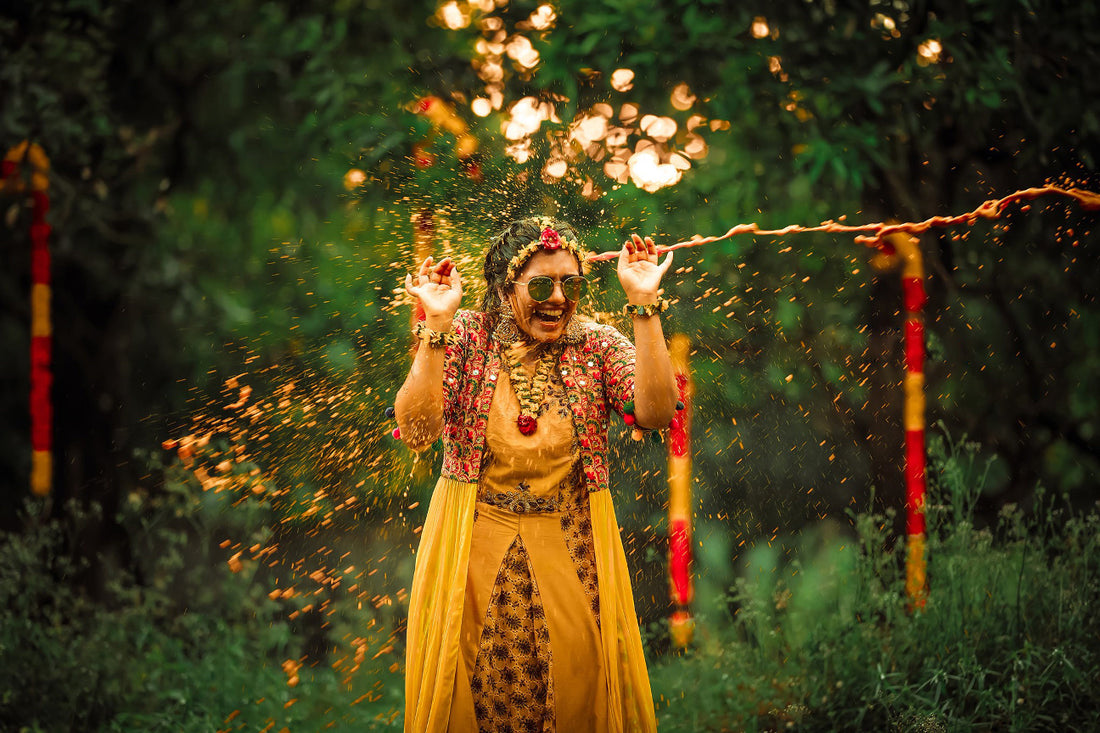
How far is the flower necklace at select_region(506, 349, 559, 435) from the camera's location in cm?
270

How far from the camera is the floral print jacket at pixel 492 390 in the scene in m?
2.72

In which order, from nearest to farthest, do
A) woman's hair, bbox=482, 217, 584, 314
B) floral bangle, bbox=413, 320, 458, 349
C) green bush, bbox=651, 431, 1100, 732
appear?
floral bangle, bbox=413, 320, 458, 349
woman's hair, bbox=482, 217, 584, 314
green bush, bbox=651, 431, 1100, 732

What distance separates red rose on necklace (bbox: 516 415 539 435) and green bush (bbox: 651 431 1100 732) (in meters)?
2.34

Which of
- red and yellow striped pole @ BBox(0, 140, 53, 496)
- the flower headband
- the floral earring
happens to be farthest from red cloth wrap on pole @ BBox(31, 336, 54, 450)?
the flower headband

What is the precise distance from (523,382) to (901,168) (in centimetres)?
342

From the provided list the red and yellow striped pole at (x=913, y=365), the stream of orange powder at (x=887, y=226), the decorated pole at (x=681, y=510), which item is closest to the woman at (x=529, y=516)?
the stream of orange powder at (x=887, y=226)

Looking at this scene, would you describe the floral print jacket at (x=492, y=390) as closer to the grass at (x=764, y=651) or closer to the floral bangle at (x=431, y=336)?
the floral bangle at (x=431, y=336)

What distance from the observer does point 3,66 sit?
5.41 metres

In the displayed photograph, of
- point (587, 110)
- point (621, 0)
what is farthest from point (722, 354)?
point (621, 0)

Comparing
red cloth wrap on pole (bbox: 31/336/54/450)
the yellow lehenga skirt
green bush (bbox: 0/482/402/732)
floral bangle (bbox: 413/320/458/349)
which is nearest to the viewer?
floral bangle (bbox: 413/320/458/349)

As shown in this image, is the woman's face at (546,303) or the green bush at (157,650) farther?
the green bush at (157,650)

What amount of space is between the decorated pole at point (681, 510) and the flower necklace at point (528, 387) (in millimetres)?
2338

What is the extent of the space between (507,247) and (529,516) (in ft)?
2.69

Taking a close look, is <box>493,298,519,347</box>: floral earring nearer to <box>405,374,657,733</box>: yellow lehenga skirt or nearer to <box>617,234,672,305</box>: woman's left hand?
<box>405,374,657,733</box>: yellow lehenga skirt
